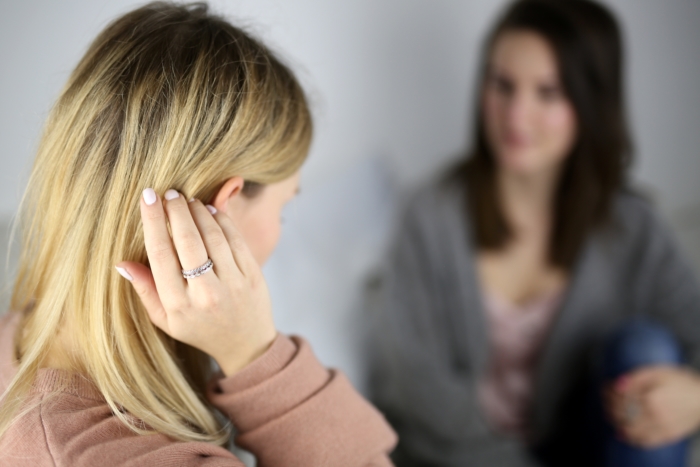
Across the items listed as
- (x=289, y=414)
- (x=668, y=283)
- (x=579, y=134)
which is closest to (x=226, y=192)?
(x=289, y=414)

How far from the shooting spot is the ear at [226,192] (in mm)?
554

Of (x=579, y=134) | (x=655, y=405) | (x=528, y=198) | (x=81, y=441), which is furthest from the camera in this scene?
(x=528, y=198)

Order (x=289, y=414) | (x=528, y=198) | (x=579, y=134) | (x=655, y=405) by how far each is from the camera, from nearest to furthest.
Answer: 1. (x=289, y=414)
2. (x=655, y=405)
3. (x=579, y=134)
4. (x=528, y=198)

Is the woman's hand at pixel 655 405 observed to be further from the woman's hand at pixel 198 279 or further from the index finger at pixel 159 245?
the index finger at pixel 159 245

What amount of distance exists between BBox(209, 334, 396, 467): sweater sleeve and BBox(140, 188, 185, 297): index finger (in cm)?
14

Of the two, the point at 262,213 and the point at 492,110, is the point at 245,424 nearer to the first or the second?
the point at 262,213

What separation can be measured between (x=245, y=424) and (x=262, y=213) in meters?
0.24

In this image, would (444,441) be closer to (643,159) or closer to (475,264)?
(475,264)

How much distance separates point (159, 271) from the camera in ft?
1.67

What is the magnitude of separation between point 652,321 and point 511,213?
1.28ft

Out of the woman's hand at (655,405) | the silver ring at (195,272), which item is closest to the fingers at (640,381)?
the woman's hand at (655,405)

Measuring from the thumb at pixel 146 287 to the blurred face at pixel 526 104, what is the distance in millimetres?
859

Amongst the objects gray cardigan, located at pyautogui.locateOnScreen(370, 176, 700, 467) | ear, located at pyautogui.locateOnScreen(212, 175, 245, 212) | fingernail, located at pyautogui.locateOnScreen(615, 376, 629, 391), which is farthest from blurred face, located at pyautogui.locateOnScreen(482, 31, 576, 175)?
ear, located at pyautogui.locateOnScreen(212, 175, 245, 212)

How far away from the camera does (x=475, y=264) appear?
1.25 meters
